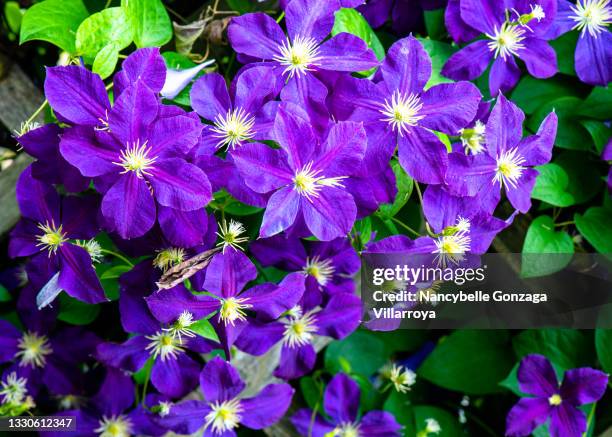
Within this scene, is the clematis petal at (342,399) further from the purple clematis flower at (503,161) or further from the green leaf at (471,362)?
the purple clematis flower at (503,161)

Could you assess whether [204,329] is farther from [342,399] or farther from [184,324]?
[342,399]

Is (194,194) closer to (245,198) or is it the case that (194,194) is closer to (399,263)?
(245,198)

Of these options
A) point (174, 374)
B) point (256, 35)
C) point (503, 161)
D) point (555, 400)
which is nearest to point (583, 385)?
point (555, 400)

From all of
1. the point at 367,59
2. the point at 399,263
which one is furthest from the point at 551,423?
the point at 367,59

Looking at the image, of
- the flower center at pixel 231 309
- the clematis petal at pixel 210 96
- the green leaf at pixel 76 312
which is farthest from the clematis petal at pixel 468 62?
the green leaf at pixel 76 312

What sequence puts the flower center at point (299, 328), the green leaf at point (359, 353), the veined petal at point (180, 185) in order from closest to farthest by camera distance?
1. the veined petal at point (180, 185)
2. the flower center at point (299, 328)
3. the green leaf at point (359, 353)

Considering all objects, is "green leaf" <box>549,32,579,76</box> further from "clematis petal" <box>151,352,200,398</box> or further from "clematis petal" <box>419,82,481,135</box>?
"clematis petal" <box>151,352,200,398</box>
